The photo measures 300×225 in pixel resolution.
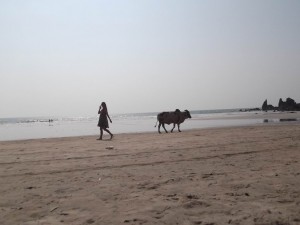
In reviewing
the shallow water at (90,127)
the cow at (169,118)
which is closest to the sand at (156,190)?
the cow at (169,118)

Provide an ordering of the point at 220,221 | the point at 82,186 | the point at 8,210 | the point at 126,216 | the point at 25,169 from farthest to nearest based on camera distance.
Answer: the point at 25,169 → the point at 82,186 → the point at 8,210 → the point at 126,216 → the point at 220,221

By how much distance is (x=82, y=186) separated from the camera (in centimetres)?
581

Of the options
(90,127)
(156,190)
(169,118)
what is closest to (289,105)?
(90,127)

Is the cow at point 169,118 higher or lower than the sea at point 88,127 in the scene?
higher

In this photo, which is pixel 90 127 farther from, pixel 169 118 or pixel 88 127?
pixel 169 118

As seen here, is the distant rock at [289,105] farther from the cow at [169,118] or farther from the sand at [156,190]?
the sand at [156,190]

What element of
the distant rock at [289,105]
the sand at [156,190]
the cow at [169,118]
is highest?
the distant rock at [289,105]

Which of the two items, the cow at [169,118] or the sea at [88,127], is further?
the sea at [88,127]

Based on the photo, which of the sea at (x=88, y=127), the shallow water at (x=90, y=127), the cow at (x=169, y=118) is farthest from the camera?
the shallow water at (x=90, y=127)

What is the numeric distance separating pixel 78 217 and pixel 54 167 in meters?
4.05

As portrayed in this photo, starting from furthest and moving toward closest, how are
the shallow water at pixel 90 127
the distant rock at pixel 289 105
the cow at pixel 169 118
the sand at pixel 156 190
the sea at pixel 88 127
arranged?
the distant rock at pixel 289 105, the shallow water at pixel 90 127, the sea at pixel 88 127, the cow at pixel 169 118, the sand at pixel 156 190

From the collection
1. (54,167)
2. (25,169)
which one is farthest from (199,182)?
(25,169)

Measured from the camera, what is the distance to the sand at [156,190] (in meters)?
4.07

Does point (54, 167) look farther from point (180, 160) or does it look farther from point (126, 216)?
point (126, 216)
